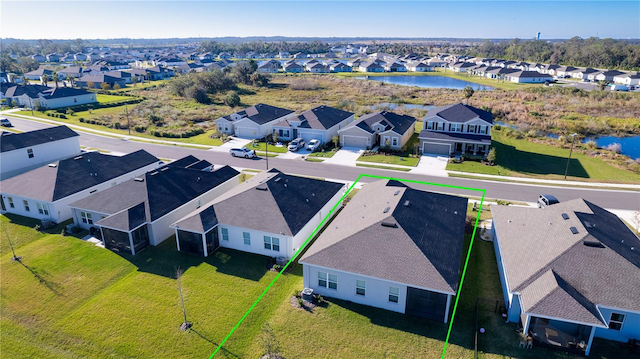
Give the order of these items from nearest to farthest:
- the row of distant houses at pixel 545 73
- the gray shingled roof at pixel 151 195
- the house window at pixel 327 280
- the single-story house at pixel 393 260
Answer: the single-story house at pixel 393 260 < the house window at pixel 327 280 < the gray shingled roof at pixel 151 195 < the row of distant houses at pixel 545 73

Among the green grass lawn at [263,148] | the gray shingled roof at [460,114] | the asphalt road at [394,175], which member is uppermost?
the gray shingled roof at [460,114]

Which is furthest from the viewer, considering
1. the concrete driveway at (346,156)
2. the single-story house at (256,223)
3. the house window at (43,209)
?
the concrete driveway at (346,156)

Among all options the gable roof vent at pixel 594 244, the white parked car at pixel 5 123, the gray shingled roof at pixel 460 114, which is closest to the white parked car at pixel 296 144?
the gray shingled roof at pixel 460 114

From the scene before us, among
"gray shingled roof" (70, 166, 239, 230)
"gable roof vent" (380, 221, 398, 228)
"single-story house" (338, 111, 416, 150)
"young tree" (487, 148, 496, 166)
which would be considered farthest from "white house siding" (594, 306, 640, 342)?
"single-story house" (338, 111, 416, 150)

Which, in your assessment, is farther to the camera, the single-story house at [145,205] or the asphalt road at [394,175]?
the asphalt road at [394,175]

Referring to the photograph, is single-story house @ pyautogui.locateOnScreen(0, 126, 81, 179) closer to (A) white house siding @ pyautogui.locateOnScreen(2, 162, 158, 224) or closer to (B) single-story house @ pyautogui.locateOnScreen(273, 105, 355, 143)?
(A) white house siding @ pyautogui.locateOnScreen(2, 162, 158, 224)

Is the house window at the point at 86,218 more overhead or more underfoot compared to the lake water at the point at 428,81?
more underfoot

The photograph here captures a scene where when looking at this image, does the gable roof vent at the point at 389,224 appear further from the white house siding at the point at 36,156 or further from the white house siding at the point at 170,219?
the white house siding at the point at 36,156
